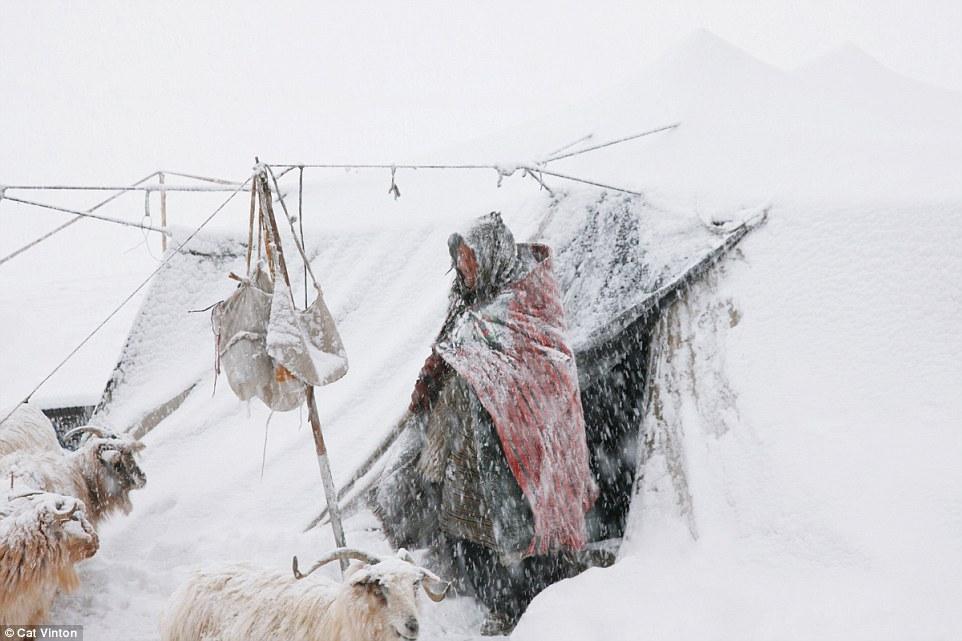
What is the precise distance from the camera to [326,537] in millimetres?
4754

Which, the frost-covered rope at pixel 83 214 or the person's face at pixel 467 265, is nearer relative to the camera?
the person's face at pixel 467 265

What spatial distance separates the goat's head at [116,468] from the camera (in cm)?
500

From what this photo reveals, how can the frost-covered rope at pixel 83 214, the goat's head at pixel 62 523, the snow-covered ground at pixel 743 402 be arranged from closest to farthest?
the snow-covered ground at pixel 743 402
the goat's head at pixel 62 523
the frost-covered rope at pixel 83 214

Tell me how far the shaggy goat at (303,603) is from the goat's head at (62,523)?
0.77m

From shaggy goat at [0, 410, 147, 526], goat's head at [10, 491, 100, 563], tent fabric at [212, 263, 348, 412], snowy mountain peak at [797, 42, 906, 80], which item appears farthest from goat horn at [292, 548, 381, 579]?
snowy mountain peak at [797, 42, 906, 80]

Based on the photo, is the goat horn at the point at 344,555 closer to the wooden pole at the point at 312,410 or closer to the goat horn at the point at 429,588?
the goat horn at the point at 429,588

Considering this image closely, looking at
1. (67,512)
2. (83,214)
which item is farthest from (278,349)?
(83,214)

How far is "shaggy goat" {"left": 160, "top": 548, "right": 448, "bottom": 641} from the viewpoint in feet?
10.2

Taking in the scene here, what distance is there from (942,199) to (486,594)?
3.29 meters

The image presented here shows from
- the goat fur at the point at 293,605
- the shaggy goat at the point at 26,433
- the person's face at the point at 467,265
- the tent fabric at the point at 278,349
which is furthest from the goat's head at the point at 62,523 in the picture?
the person's face at the point at 467,265

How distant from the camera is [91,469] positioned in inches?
196

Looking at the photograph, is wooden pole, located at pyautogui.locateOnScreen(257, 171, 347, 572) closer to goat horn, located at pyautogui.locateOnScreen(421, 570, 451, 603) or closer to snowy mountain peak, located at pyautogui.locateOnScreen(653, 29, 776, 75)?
goat horn, located at pyautogui.locateOnScreen(421, 570, 451, 603)

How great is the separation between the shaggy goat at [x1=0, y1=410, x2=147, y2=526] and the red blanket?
92.1 inches

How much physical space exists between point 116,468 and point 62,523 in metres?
1.22
